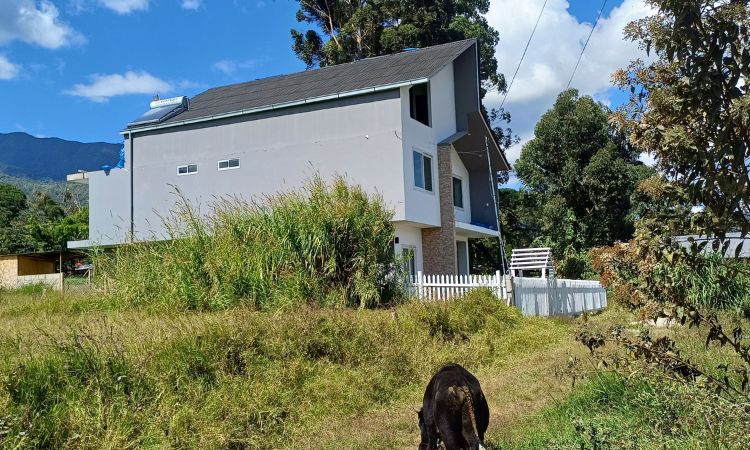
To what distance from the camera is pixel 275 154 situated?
21.1 metres

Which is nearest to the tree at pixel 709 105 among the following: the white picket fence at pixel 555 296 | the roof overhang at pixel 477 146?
the white picket fence at pixel 555 296

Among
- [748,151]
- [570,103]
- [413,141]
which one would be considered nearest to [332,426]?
[748,151]

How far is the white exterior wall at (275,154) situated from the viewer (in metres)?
19.2

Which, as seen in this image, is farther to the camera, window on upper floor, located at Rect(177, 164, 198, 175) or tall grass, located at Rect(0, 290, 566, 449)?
window on upper floor, located at Rect(177, 164, 198, 175)

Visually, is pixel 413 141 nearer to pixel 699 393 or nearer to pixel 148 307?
pixel 148 307

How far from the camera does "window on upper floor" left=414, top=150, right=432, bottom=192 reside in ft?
66.0

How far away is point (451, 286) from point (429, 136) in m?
6.60

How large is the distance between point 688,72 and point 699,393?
259cm

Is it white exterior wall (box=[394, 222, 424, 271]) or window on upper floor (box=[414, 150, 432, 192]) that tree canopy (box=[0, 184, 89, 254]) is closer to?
white exterior wall (box=[394, 222, 424, 271])

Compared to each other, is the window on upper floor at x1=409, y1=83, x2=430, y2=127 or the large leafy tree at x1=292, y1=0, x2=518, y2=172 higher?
the large leafy tree at x1=292, y1=0, x2=518, y2=172

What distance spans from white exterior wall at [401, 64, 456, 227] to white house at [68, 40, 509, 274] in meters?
0.04

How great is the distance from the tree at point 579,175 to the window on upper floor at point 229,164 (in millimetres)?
15534

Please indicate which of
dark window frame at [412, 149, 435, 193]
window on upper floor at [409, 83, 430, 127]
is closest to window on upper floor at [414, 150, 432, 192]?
dark window frame at [412, 149, 435, 193]

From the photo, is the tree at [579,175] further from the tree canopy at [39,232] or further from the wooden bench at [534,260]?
the tree canopy at [39,232]
